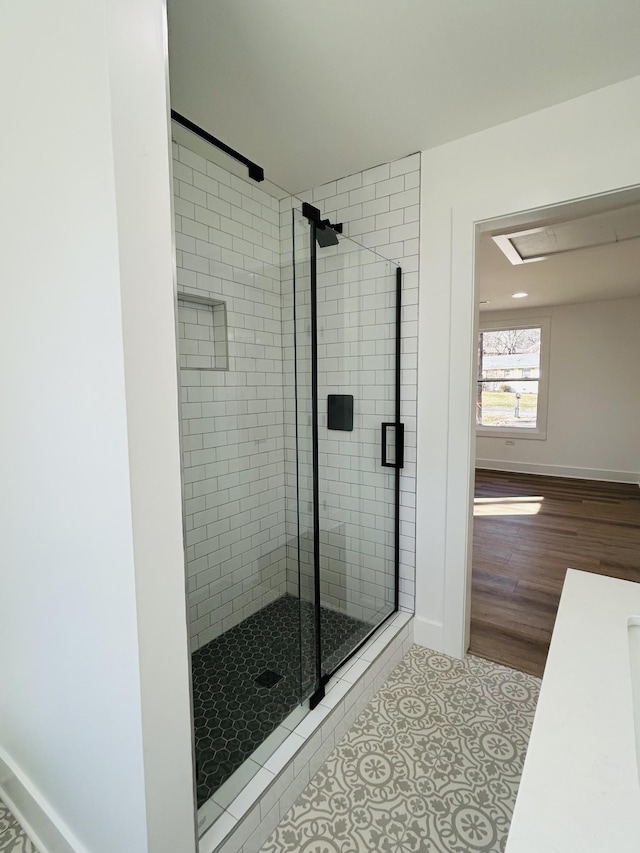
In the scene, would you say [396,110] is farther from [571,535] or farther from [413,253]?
[571,535]

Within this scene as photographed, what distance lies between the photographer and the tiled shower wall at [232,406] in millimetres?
2105

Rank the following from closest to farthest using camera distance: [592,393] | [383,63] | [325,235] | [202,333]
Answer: [383,63] < [325,235] < [202,333] < [592,393]

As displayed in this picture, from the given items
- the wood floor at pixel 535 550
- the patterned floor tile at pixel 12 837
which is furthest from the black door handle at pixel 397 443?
the patterned floor tile at pixel 12 837

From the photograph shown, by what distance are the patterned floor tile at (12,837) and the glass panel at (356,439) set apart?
1.26m

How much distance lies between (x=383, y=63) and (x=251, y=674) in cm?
261

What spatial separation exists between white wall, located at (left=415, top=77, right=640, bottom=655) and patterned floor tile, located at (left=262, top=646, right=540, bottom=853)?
1.06ft

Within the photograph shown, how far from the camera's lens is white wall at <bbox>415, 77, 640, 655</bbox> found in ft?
5.34

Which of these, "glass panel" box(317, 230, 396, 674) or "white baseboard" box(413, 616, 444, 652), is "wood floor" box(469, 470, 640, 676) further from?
"glass panel" box(317, 230, 396, 674)

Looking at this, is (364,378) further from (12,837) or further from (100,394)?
(12,837)

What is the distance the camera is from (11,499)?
49.5 inches

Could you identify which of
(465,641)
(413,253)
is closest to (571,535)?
(465,641)

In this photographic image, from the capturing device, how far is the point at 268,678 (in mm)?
1889

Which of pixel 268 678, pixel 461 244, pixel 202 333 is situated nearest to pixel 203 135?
pixel 202 333

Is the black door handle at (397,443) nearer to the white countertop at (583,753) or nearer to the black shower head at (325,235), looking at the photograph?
the black shower head at (325,235)
